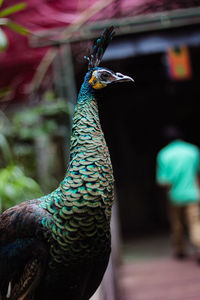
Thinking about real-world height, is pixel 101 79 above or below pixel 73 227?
above

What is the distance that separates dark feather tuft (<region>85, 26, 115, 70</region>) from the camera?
4.61ft

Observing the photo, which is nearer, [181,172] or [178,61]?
[178,61]

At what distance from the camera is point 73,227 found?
4.33 feet

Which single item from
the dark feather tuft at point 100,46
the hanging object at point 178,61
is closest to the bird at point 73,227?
the dark feather tuft at point 100,46

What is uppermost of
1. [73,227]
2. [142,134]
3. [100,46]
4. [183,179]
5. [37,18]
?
[37,18]

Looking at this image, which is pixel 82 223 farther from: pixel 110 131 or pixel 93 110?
pixel 110 131

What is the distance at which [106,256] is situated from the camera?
1.42 meters

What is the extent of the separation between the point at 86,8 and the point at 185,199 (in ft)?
7.73

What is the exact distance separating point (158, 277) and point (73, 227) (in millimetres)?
3414

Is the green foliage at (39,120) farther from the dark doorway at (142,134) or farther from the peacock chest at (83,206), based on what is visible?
the dark doorway at (142,134)

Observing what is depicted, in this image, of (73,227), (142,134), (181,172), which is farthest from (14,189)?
(142,134)

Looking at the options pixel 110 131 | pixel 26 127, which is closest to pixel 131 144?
pixel 110 131

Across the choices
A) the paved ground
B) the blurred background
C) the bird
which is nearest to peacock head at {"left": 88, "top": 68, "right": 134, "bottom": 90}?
the bird

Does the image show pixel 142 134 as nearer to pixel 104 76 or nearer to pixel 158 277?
pixel 158 277
